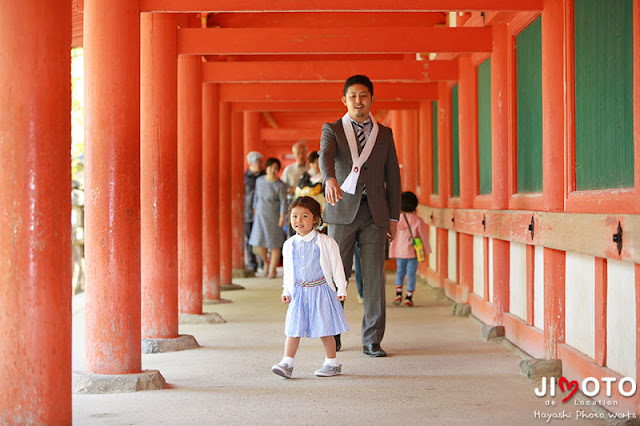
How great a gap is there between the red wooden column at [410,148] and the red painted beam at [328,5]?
718 cm

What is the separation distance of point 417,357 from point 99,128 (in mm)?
2306

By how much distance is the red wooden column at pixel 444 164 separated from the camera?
909cm

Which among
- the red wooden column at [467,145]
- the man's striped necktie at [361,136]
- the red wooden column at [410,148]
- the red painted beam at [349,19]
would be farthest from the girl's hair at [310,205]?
the red wooden column at [410,148]

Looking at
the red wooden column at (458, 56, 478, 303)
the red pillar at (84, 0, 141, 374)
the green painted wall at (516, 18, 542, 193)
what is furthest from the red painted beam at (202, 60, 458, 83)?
the red pillar at (84, 0, 141, 374)

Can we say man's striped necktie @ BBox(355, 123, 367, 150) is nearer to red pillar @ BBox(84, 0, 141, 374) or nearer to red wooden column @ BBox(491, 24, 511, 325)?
red wooden column @ BBox(491, 24, 511, 325)

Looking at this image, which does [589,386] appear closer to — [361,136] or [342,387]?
[342,387]

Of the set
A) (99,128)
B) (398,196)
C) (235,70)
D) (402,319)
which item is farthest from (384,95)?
(99,128)

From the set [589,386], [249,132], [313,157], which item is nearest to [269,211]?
[313,157]

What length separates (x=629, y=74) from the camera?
12.3ft

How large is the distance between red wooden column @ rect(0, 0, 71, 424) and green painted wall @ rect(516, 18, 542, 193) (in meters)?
3.16

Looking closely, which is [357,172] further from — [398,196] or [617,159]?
[617,159]

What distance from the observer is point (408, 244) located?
822cm

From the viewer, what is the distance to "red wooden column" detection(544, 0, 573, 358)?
470 cm

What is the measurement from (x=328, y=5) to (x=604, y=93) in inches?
70.0
